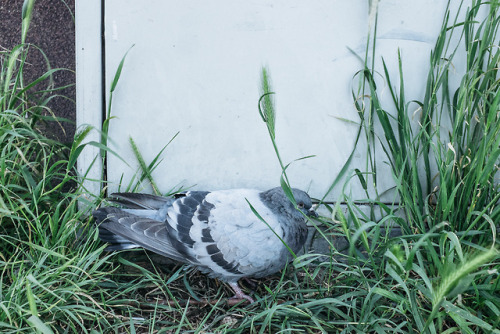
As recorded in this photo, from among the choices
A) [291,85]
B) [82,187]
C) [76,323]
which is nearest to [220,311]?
[76,323]

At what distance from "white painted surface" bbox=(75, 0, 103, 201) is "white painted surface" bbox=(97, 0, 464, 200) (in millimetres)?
56

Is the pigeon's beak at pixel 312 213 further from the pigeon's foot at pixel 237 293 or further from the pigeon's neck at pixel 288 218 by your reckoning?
the pigeon's foot at pixel 237 293

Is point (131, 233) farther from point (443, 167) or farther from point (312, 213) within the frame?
point (443, 167)

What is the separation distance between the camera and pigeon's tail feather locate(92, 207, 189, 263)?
2387 millimetres

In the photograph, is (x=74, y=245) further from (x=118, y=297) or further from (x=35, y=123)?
(x=35, y=123)

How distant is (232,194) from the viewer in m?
2.49

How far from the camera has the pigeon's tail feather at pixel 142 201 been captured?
2.52m

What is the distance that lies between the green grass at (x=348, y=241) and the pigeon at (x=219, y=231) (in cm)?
10

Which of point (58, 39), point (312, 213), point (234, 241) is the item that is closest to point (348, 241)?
point (312, 213)

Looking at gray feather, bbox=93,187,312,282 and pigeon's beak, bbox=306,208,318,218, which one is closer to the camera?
gray feather, bbox=93,187,312,282

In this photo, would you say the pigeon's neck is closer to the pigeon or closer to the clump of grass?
the pigeon

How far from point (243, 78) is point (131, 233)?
84cm

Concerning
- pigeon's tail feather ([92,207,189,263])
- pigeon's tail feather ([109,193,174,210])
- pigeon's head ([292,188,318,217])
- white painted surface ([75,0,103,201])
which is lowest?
pigeon's tail feather ([92,207,189,263])

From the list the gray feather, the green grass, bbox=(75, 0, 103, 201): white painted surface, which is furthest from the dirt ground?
the gray feather
